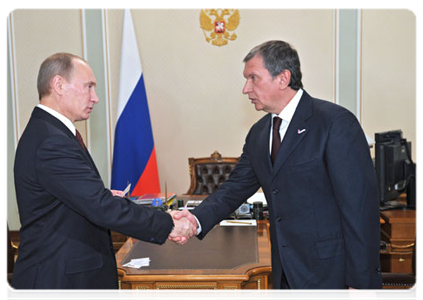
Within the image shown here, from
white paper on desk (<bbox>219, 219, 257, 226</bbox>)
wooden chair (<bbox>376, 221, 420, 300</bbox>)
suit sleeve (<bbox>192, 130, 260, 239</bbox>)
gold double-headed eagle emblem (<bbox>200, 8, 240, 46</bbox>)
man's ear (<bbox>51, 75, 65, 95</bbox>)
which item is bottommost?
wooden chair (<bbox>376, 221, 420, 300</bbox>)

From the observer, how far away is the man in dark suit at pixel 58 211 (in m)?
1.69

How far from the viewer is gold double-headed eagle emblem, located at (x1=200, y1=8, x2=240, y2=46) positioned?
5.03 m

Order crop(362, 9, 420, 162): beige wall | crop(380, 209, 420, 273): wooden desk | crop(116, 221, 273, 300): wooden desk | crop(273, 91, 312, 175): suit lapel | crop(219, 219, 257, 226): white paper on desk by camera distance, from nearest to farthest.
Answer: crop(273, 91, 312, 175): suit lapel → crop(116, 221, 273, 300): wooden desk → crop(219, 219, 257, 226): white paper on desk → crop(380, 209, 420, 273): wooden desk → crop(362, 9, 420, 162): beige wall

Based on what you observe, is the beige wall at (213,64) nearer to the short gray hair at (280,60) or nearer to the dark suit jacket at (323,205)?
the short gray hair at (280,60)

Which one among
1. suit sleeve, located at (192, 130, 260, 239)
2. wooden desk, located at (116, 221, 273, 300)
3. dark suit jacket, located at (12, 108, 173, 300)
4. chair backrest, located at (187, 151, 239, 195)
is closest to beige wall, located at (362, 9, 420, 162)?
chair backrest, located at (187, 151, 239, 195)

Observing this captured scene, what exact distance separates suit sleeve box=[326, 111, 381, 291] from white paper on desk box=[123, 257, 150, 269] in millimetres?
1004

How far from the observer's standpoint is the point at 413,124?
5.09 meters

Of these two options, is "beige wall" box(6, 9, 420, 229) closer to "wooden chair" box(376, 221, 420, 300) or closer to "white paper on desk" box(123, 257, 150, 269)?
"wooden chair" box(376, 221, 420, 300)

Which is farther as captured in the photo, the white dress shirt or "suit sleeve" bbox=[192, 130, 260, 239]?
"suit sleeve" bbox=[192, 130, 260, 239]

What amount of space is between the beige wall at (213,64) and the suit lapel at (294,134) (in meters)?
3.34

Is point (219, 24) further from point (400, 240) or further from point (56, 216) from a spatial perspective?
point (56, 216)
